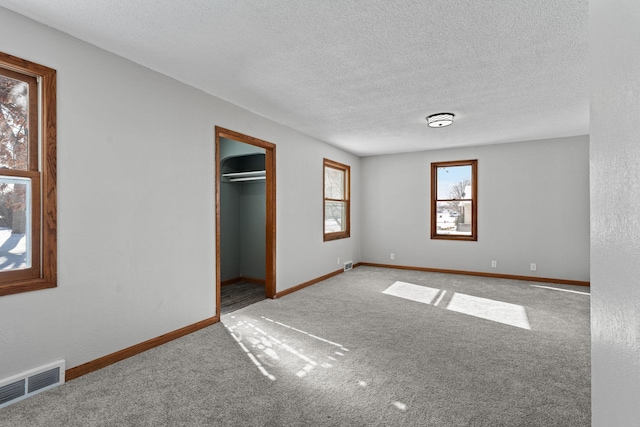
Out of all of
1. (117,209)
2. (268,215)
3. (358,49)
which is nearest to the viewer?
(358,49)

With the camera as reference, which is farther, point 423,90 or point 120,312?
point 423,90

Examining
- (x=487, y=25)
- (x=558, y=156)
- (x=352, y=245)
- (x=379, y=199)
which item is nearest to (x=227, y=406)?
(x=487, y=25)

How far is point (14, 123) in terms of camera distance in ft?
7.32

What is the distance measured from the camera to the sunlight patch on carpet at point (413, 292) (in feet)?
15.4

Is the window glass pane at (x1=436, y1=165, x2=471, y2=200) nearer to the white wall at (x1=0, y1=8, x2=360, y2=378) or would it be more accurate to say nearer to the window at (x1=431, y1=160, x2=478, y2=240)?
the window at (x1=431, y1=160, x2=478, y2=240)

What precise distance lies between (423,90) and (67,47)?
315 centimetres

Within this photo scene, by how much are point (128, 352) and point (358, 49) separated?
314cm

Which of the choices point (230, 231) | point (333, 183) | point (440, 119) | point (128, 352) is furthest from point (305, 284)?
point (440, 119)

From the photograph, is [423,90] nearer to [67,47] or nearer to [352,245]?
[67,47]

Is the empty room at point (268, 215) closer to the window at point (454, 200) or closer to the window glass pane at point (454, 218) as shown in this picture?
the window at point (454, 200)

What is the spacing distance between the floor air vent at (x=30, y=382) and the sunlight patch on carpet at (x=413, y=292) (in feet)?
12.8

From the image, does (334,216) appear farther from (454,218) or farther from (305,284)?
(454,218)

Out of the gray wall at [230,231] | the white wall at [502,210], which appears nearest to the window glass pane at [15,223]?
the gray wall at [230,231]

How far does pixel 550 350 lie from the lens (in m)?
2.93
